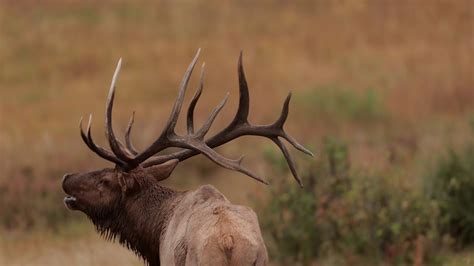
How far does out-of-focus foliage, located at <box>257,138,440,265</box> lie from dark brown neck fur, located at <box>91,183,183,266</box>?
4.49m

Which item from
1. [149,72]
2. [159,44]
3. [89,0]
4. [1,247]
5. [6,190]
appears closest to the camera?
[1,247]

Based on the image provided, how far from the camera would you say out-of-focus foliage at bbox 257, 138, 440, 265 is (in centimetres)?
1430

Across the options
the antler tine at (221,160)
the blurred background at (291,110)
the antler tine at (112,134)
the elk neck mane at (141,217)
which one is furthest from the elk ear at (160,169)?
the blurred background at (291,110)

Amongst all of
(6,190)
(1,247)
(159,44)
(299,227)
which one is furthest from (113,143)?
(159,44)

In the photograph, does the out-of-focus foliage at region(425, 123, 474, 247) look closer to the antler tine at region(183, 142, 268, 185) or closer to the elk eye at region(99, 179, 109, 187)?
the antler tine at region(183, 142, 268, 185)

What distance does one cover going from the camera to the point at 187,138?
997 centimetres

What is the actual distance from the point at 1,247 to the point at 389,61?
36.4ft

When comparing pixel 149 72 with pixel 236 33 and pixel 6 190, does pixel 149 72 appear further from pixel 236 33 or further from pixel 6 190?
pixel 6 190

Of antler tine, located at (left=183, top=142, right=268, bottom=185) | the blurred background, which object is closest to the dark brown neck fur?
antler tine, located at (left=183, top=142, right=268, bottom=185)

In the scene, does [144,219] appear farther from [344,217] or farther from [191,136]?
[344,217]

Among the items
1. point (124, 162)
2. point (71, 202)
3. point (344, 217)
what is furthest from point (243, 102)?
point (344, 217)

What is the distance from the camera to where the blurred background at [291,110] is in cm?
1480

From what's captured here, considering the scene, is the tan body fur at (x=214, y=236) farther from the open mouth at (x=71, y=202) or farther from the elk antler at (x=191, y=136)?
the open mouth at (x=71, y=202)

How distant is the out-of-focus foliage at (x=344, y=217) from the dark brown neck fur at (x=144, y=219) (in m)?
→ 4.49
